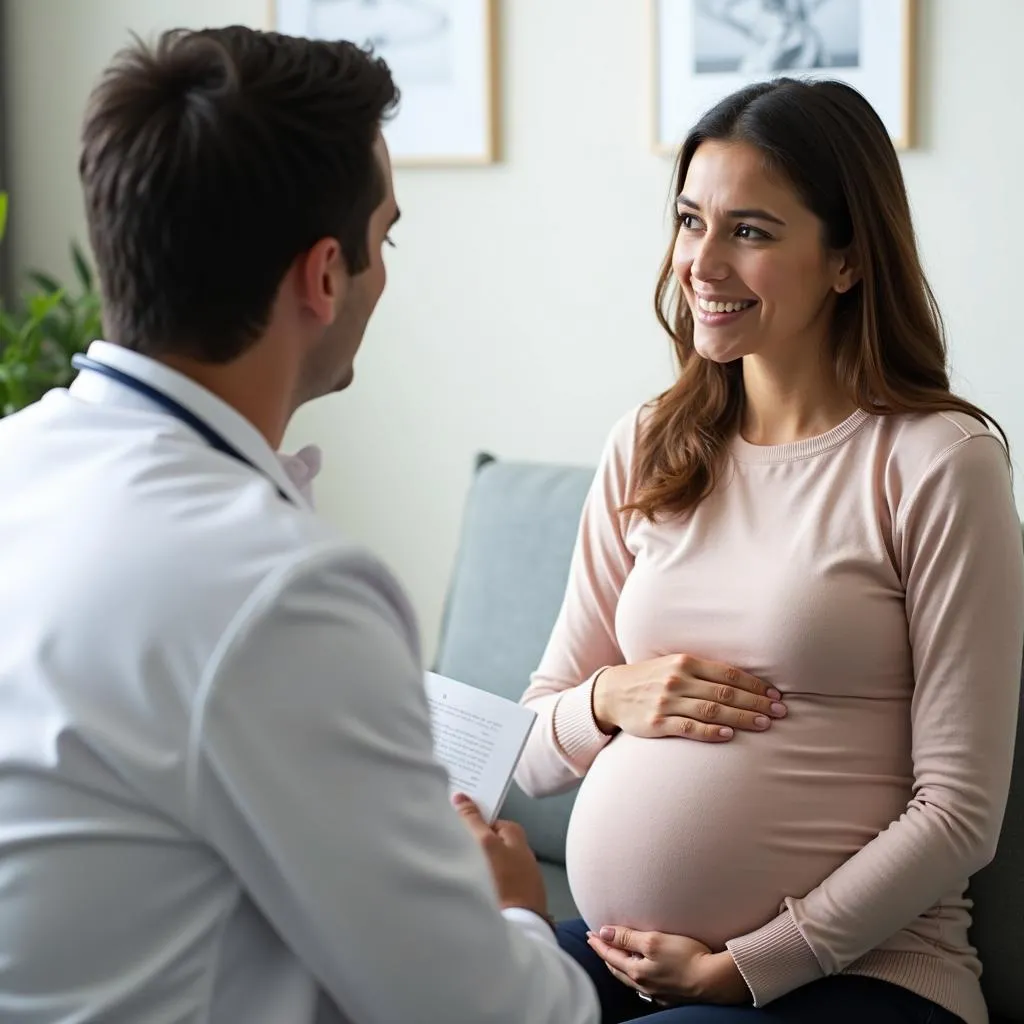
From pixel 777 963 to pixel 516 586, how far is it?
0.86 meters

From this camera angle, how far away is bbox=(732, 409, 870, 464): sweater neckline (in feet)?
5.38

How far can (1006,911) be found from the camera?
1742 mm

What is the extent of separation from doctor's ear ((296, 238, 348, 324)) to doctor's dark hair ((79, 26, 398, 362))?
0.01 m

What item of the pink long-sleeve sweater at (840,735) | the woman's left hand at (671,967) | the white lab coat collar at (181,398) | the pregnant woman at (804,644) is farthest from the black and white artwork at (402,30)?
the white lab coat collar at (181,398)

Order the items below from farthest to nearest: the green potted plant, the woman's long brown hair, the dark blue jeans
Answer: the green potted plant < the woman's long brown hair < the dark blue jeans

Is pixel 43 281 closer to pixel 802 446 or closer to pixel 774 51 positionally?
pixel 774 51

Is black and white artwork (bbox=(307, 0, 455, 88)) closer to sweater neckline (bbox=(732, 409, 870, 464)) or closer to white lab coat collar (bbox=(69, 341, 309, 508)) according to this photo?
sweater neckline (bbox=(732, 409, 870, 464))

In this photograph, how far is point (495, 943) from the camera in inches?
37.5

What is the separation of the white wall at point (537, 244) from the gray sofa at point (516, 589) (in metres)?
0.44

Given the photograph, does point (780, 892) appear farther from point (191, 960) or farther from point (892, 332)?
point (191, 960)

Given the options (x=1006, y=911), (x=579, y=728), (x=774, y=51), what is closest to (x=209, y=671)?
(x=579, y=728)

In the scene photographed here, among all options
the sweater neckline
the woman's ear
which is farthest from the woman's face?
the sweater neckline

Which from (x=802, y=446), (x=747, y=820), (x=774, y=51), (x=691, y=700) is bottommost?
(x=747, y=820)

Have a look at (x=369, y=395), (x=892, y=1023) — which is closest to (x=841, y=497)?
(x=892, y=1023)
